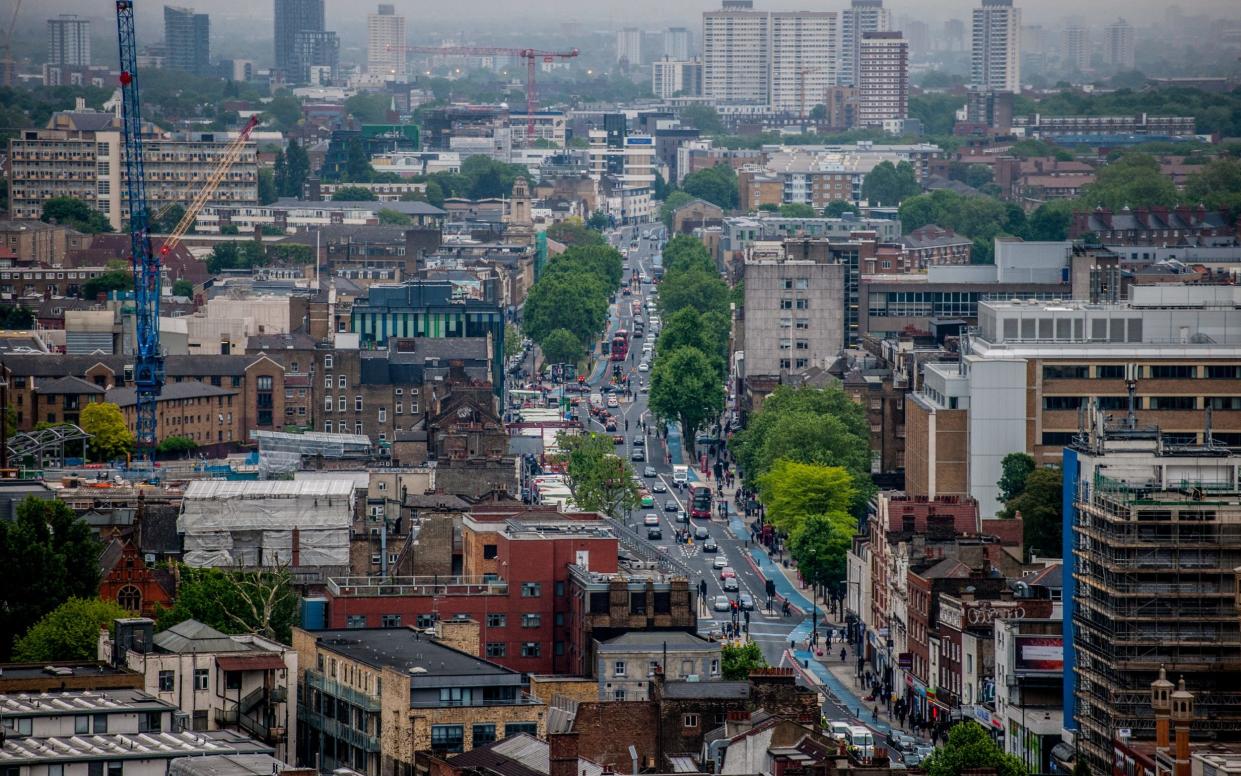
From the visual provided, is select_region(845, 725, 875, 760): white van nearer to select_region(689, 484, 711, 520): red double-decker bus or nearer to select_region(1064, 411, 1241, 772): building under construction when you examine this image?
select_region(1064, 411, 1241, 772): building under construction

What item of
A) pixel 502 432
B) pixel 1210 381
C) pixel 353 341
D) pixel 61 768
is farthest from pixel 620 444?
pixel 61 768

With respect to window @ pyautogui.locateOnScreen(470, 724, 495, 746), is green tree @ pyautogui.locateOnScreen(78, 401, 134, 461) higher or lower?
lower

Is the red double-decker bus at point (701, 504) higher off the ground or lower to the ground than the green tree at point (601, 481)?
lower

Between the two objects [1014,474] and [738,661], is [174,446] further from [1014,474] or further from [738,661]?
[738,661]

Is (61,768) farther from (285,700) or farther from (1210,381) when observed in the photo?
(1210,381)

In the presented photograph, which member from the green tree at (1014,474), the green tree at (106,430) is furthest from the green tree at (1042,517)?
the green tree at (106,430)

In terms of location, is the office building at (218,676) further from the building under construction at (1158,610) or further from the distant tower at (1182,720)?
the building under construction at (1158,610)

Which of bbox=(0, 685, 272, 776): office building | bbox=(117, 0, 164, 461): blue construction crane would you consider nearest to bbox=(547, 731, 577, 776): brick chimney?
bbox=(0, 685, 272, 776): office building
